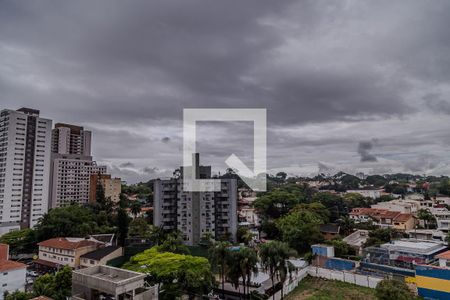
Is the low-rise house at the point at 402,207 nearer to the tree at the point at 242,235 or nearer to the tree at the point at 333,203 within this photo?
the tree at the point at 333,203

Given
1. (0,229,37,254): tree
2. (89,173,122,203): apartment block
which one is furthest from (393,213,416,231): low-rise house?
(89,173,122,203): apartment block

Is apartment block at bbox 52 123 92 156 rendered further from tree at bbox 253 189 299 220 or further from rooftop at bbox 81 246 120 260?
rooftop at bbox 81 246 120 260

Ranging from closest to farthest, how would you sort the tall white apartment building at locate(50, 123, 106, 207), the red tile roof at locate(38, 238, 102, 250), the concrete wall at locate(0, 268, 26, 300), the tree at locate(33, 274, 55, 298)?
the tree at locate(33, 274, 55, 298) → the concrete wall at locate(0, 268, 26, 300) → the red tile roof at locate(38, 238, 102, 250) → the tall white apartment building at locate(50, 123, 106, 207)

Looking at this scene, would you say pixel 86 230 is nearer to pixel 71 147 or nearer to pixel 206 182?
pixel 206 182

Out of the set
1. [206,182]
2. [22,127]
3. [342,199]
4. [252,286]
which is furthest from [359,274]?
[22,127]

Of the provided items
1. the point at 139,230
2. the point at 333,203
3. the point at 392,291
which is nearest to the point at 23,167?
the point at 139,230

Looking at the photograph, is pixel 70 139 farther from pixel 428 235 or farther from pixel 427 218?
pixel 427 218
